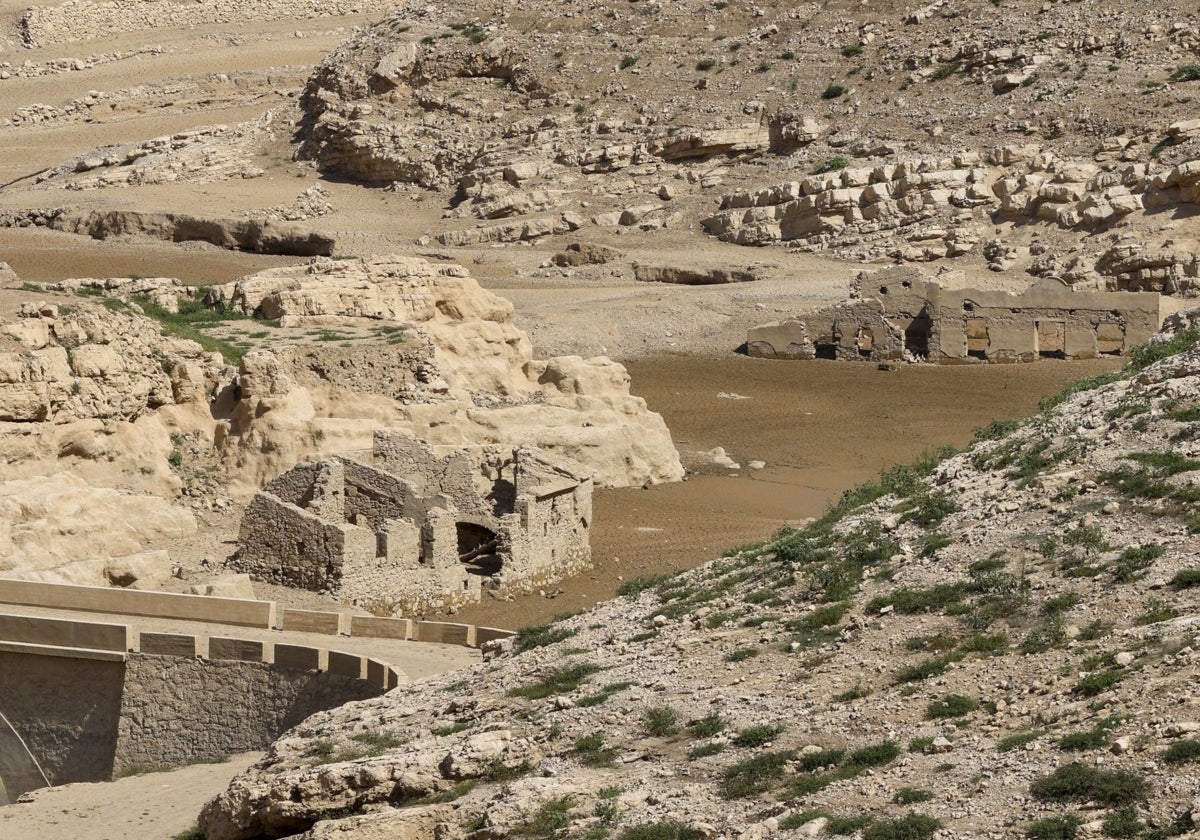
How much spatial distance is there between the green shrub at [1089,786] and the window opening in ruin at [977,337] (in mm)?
32385

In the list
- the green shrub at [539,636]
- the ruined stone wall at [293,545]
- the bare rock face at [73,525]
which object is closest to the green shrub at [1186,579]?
the green shrub at [539,636]

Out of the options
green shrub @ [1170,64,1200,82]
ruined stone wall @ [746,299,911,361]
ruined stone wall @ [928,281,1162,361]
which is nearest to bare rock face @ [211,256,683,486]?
ruined stone wall @ [746,299,911,361]

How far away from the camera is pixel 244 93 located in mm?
77625

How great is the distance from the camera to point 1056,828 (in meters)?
11.7

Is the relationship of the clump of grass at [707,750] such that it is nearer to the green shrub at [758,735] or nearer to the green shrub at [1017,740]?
the green shrub at [758,735]

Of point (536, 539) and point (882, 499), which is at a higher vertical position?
point (882, 499)

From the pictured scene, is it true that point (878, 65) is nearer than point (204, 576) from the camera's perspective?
No

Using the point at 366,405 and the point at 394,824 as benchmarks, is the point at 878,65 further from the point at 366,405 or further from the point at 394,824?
the point at 394,824

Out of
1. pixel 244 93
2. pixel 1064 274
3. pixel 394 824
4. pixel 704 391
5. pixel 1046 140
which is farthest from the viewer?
pixel 244 93

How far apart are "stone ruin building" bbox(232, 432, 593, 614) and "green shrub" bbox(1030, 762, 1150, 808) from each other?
12262 millimetres

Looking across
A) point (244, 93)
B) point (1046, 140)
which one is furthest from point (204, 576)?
point (244, 93)

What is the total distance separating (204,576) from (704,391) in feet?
63.9

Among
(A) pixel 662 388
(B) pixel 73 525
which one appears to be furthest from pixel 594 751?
(A) pixel 662 388

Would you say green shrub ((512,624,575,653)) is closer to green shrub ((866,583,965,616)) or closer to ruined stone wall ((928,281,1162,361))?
green shrub ((866,583,965,616))
